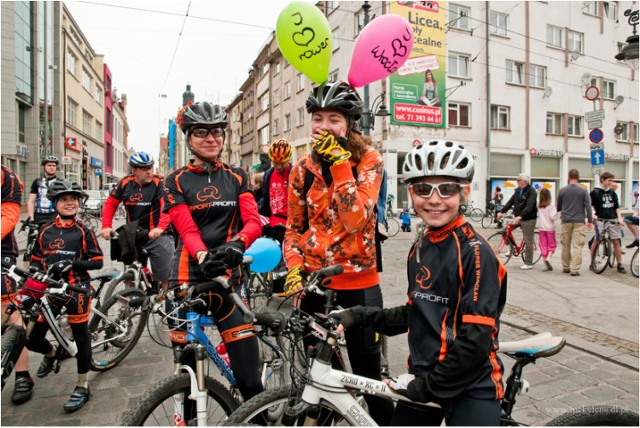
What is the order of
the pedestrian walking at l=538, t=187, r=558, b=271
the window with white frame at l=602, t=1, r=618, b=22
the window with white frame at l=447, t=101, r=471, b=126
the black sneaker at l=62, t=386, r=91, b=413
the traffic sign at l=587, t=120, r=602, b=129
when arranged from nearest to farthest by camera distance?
1. the black sneaker at l=62, t=386, r=91, b=413
2. the pedestrian walking at l=538, t=187, r=558, b=271
3. the traffic sign at l=587, t=120, r=602, b=129
4. the window with white frame at l=447, t=101, r=471, b=126
5. the window with white frame at l=602, t=1, r=618, b=22

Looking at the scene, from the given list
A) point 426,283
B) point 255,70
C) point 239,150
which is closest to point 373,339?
point 426,283

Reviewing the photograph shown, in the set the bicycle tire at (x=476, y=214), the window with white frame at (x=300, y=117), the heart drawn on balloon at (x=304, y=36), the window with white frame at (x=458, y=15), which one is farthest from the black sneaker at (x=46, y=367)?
the window with white frame at (x=300, y=117)

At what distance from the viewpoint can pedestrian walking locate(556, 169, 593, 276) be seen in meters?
8.45

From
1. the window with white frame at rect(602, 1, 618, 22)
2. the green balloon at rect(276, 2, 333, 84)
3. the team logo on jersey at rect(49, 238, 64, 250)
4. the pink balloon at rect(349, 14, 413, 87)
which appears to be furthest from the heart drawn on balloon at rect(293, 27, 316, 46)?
the window with white frame at rect(602, 1, 618, 22)

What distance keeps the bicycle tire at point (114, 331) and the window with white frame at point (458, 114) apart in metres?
21.8

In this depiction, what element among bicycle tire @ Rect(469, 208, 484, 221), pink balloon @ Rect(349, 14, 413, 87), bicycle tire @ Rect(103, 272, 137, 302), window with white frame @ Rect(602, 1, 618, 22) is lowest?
bicycle tire @ Rect(103, 272, 137, 302)

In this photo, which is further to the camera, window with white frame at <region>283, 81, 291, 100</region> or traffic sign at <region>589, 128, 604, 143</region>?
window with white frame at <region>283, 81, 291, 100</region>

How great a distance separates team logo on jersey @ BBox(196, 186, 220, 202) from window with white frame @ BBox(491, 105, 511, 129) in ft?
80.0

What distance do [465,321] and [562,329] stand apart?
14.0 feet

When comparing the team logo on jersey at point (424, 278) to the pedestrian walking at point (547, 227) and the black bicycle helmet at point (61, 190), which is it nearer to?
the black bicycle helmet at point (61, 190)

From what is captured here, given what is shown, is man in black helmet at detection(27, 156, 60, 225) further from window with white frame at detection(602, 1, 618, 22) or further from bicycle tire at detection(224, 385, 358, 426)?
window with white frame at detection(602, 1, 618, 22)

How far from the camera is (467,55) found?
2339 cm

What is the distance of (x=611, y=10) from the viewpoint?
2712 centimetres

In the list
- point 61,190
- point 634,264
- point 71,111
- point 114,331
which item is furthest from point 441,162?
point 71,111
